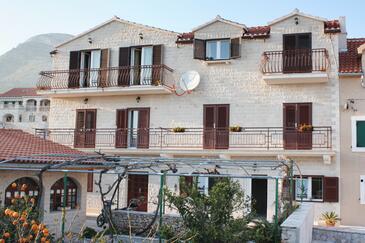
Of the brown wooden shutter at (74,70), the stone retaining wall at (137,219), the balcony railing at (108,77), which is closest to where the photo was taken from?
Answer: the stone retaining wall at (137,219)

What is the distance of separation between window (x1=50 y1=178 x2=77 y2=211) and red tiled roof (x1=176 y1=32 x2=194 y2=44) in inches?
356

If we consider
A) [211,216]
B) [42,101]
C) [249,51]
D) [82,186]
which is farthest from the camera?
[42,101]

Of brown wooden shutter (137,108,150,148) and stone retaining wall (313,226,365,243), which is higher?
brown wooden shutter (137,108,150,148)

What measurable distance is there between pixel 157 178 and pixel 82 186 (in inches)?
211

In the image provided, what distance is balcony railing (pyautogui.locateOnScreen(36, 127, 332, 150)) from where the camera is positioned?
19.2 meters

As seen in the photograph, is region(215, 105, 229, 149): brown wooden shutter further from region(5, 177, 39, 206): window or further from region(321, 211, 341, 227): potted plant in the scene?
region(5, 177, 39, 206): window

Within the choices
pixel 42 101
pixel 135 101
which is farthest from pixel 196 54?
pixel 42 101

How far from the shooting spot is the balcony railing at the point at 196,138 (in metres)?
19.2

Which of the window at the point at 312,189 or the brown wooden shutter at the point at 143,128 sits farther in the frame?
the brown wooden shutter at the point at 143,128

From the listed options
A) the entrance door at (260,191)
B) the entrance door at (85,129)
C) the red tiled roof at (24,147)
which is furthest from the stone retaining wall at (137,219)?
the entrance door at (85,129)

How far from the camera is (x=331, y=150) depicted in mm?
18719

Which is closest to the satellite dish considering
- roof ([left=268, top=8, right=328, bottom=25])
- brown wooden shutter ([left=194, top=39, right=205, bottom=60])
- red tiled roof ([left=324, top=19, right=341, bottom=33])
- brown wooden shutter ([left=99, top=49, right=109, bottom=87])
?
brown wooden shutter ([left=194, top=39, right=205, bottom=60])

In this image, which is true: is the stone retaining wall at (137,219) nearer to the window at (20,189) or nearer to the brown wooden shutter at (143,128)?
the window at (20,189)

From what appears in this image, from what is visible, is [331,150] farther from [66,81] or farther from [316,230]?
[66,81]
